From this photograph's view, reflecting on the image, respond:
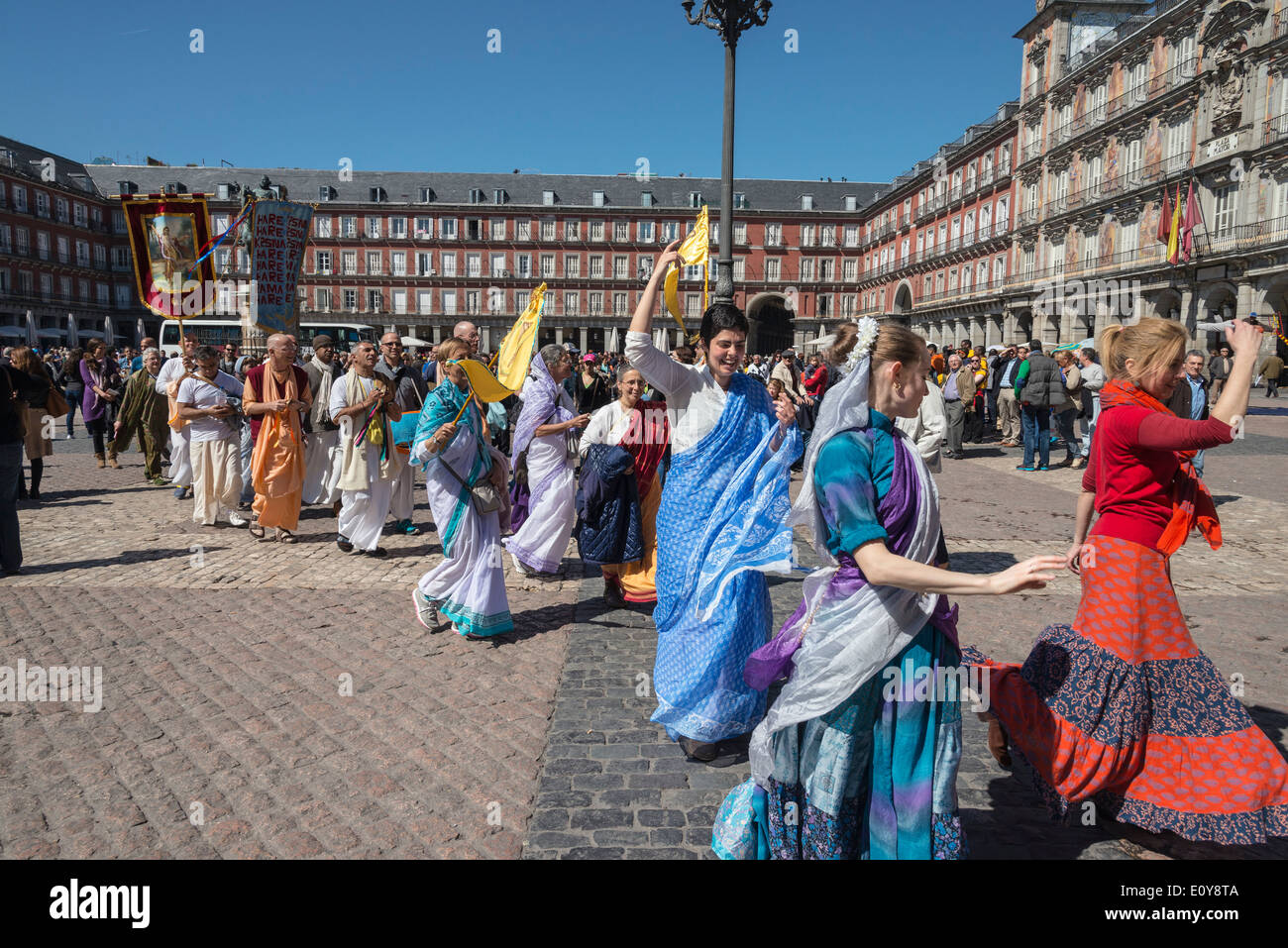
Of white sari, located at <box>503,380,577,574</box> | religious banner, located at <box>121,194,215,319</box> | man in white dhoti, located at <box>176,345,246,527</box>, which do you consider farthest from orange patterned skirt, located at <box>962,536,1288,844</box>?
religious banner, located at <box>121,194,215,319</box>

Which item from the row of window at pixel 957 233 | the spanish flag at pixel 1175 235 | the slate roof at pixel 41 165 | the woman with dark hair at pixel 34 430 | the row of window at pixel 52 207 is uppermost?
the slate roof at pixel 41 165

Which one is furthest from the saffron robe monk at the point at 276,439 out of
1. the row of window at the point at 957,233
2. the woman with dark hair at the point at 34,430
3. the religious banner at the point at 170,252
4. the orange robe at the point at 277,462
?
the row of window at the point at 957,233

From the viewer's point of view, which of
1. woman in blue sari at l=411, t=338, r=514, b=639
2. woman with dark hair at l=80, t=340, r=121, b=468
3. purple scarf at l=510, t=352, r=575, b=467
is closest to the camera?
woman in blue sari at l=411, t=338, r=514, b=639

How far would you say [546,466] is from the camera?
23.5 feet

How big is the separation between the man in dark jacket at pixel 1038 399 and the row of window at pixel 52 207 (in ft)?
196

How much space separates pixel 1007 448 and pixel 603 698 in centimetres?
1431

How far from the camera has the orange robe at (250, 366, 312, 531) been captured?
26.6ft

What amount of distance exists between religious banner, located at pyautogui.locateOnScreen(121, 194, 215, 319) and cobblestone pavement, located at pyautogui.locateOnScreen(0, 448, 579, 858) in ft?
19.9

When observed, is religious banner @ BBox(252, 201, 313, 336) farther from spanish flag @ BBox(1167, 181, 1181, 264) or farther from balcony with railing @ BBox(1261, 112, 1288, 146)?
balcony with railing @ BBox(1261, 112, 1288, 146)

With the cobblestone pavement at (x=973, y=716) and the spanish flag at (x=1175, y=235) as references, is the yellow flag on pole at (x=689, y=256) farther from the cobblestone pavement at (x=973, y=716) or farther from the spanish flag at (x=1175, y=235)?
the spanish flag at (x=1175, y=235)

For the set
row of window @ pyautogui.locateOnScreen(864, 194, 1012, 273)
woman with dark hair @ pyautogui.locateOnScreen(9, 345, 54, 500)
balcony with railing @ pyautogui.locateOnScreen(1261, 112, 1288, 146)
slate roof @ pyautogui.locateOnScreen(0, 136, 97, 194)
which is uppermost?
slate roof @ pyautogui.locateOnScreen(0, 136, 97, 194)

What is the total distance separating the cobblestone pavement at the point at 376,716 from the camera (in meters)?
3.03

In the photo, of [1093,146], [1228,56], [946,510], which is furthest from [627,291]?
[946,510]
